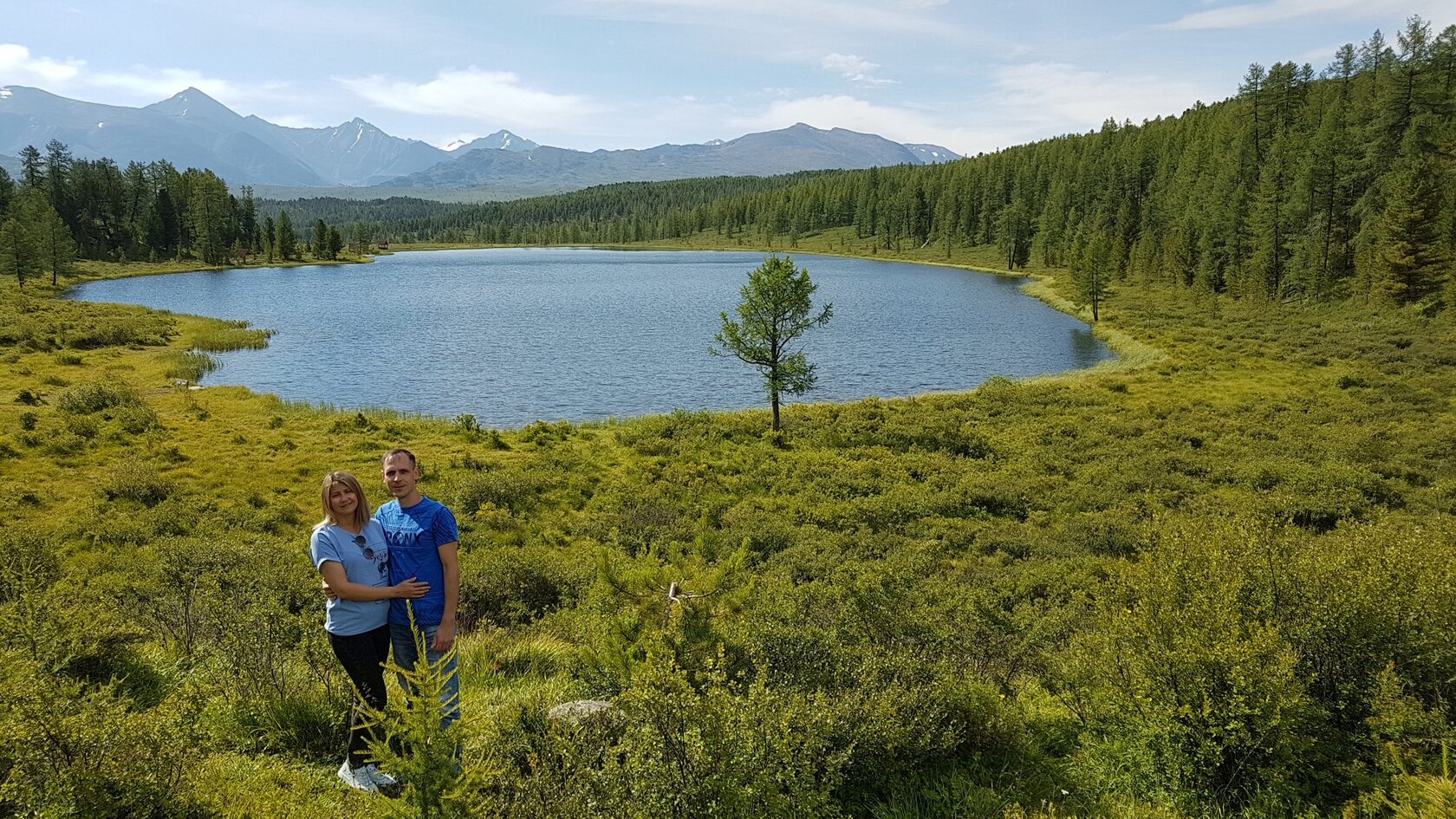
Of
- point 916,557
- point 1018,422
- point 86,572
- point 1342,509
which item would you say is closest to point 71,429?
point 86,572

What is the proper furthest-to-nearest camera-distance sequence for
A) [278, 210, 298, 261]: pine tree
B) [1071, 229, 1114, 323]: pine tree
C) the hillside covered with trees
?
[278, 210, 298, 261]: pine tree → [1071, 229, 1114, 323]: pine tree → the hillside covered with trees

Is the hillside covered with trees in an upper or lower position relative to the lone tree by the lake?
upper

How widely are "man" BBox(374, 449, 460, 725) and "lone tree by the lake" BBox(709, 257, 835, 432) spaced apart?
27425mm

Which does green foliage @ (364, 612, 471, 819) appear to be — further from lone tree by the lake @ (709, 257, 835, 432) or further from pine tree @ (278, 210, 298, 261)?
pine tree @ (278, 210, 298, 261)

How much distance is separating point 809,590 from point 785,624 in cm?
336

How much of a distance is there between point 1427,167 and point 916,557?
241ft

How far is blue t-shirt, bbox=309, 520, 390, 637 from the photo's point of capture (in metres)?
6.18

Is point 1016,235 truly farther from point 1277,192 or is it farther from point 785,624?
point 785,624

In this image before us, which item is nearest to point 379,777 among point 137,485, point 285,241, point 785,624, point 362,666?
point 362,666

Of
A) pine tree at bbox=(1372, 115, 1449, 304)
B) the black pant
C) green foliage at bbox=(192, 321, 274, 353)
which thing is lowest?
green foliage at bbox=(192, 321, 274, 353)

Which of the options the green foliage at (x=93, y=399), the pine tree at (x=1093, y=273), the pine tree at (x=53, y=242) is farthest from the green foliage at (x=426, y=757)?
the pine tree at (x=53, y=242)

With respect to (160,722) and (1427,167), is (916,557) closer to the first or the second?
(160,722)

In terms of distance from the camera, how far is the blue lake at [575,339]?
4397 cm

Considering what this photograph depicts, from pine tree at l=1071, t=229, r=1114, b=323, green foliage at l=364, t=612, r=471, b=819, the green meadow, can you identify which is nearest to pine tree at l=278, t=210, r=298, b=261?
the green meadow
